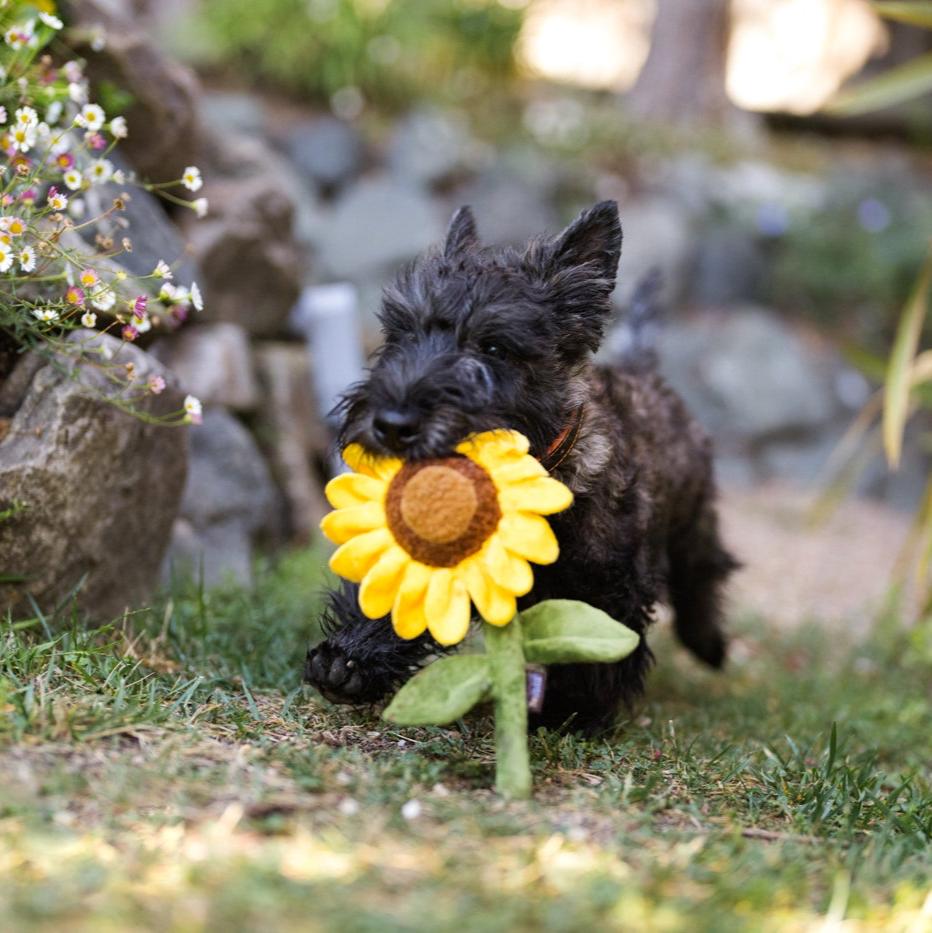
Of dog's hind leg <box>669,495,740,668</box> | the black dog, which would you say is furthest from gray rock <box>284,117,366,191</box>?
the black dog

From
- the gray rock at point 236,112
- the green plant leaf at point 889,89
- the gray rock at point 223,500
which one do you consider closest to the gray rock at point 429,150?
the gray rock at point 236,112

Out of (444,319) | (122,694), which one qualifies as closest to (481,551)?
(444,319)

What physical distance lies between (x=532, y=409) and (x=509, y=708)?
2.66 feet

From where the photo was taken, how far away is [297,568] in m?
5.04

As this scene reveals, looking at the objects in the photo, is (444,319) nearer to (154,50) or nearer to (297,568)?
(297,568)

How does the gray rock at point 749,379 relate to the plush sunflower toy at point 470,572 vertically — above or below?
above

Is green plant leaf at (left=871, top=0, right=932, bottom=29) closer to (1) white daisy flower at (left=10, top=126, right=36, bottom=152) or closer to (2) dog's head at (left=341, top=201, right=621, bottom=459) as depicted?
(2) dog's head at (left=341, top=201, right=621, bottom=459)

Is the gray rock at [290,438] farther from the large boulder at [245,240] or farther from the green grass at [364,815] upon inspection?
the green grass at [364,815]

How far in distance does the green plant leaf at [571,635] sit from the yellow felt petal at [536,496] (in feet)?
0.88

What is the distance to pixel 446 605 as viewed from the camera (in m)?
2.67

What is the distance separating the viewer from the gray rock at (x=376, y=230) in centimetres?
841

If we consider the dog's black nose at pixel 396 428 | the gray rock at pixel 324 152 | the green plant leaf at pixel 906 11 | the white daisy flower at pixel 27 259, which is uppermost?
the gray rock at pixel 324 152

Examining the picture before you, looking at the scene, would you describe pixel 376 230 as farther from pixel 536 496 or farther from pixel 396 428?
pixel 536 496

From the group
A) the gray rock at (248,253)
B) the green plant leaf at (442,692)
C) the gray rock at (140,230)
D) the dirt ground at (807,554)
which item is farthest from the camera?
the dirt ground at (807,554)
